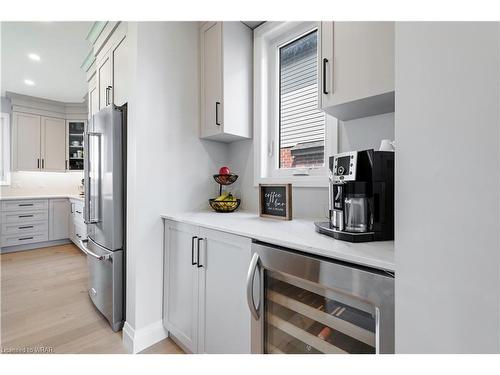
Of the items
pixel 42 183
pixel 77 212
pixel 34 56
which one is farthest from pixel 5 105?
pixel 77 212

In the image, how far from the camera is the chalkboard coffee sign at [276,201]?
1543 millimetres

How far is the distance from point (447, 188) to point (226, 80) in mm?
1649

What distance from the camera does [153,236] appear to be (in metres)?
1.71

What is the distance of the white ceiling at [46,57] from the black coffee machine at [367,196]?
3006 mm

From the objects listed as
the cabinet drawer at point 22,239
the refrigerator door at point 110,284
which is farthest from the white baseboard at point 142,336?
the cabinet drawer at point 22,239

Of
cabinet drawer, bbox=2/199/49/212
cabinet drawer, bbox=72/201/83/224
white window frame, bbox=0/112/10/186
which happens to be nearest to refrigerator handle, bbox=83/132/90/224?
cabinet drawer, bbox=72/201/83/224

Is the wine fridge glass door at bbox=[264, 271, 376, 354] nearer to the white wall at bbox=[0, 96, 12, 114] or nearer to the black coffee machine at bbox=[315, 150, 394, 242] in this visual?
the black coffee machine at bbox=[315, 150, 394, 242]

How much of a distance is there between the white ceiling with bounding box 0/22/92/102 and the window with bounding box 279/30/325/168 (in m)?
2.16

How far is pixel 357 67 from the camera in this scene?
3.84ft

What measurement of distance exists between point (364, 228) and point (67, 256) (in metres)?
4.36

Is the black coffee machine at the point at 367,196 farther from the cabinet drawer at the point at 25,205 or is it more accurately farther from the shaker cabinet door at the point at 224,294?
the cabinet drawer at the point at 25,205

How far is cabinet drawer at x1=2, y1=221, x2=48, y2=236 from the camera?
151 inches

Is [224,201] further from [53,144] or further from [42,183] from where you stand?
[42,183]
